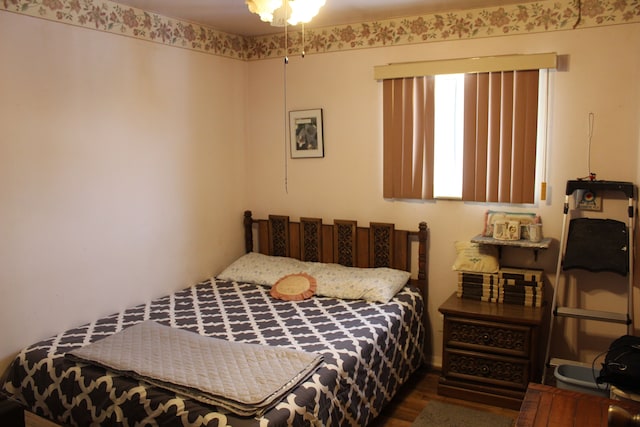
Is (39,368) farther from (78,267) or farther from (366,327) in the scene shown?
(366,327)

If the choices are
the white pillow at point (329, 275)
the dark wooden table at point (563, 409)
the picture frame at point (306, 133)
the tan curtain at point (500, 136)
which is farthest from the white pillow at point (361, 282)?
the dark wooden table at point (563, 409)

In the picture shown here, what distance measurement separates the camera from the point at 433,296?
383cm

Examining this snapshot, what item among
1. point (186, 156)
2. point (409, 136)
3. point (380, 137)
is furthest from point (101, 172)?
point (409, 136)

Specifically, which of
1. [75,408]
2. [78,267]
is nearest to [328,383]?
[75,408]

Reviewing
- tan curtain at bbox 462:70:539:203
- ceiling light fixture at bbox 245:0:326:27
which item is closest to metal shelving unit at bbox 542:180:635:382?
tan curtain at bbox 462:70:539:203

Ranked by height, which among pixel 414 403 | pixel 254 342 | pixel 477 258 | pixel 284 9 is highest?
pixel 284 9

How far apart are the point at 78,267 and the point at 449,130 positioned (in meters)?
2.51

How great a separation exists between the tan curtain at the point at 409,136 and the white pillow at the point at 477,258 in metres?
0.45

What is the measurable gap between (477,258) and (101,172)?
2.41 metres

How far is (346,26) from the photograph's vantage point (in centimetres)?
387

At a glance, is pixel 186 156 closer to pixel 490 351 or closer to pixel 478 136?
pixel 478 136

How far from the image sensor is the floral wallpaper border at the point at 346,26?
305 centimetres

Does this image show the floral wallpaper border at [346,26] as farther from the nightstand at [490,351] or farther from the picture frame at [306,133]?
the nightstand at [490,351]

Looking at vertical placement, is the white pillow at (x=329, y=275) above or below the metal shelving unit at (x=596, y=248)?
below
